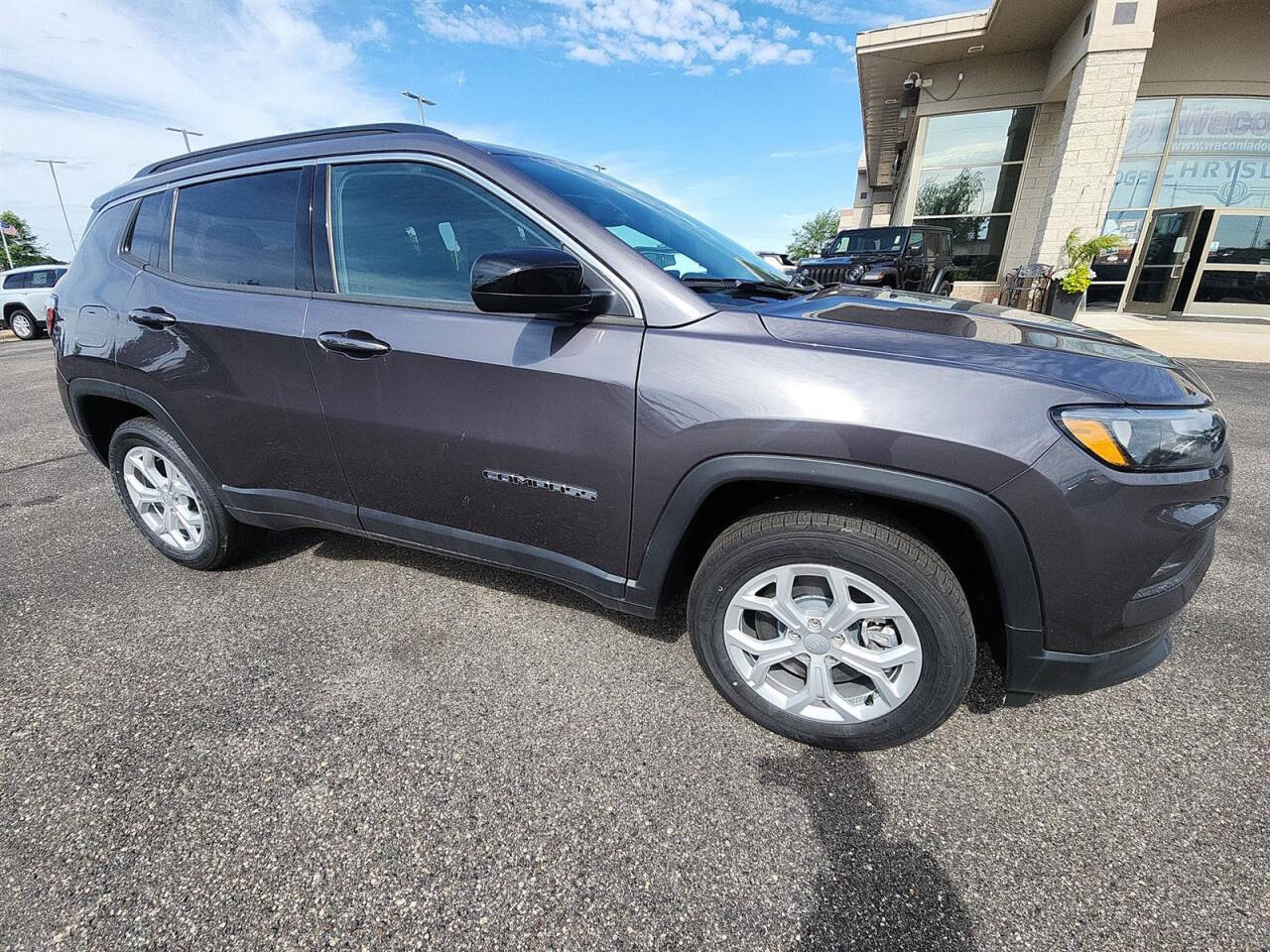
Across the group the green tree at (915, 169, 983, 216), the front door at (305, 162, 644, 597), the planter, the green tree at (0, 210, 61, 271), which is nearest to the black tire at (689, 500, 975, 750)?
the front door at (305, 162, 644, 597)

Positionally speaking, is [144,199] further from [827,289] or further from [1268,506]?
[1268,506]

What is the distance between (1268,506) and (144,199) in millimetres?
6083

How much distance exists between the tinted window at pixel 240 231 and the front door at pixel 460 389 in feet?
0.68

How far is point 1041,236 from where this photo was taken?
10.8 meters

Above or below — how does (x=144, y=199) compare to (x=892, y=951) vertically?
above

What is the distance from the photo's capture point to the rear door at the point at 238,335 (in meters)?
2.11

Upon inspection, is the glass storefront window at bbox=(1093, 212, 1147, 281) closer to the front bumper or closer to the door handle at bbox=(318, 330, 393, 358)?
the front bumper

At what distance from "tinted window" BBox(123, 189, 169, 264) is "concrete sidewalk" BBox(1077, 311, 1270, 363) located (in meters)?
9.62

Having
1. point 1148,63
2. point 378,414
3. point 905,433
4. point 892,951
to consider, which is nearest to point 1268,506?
point 905,433

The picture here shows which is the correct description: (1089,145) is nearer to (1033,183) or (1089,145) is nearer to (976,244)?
(1033,183)

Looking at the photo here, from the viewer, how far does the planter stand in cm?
993

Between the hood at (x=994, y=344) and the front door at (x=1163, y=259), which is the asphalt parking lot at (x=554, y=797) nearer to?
the hood at (x=994, y=344)

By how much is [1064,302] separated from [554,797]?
11911 millimetres

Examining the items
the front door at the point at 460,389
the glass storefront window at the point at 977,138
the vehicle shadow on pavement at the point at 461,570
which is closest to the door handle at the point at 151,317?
the front door at the point at 460,389
